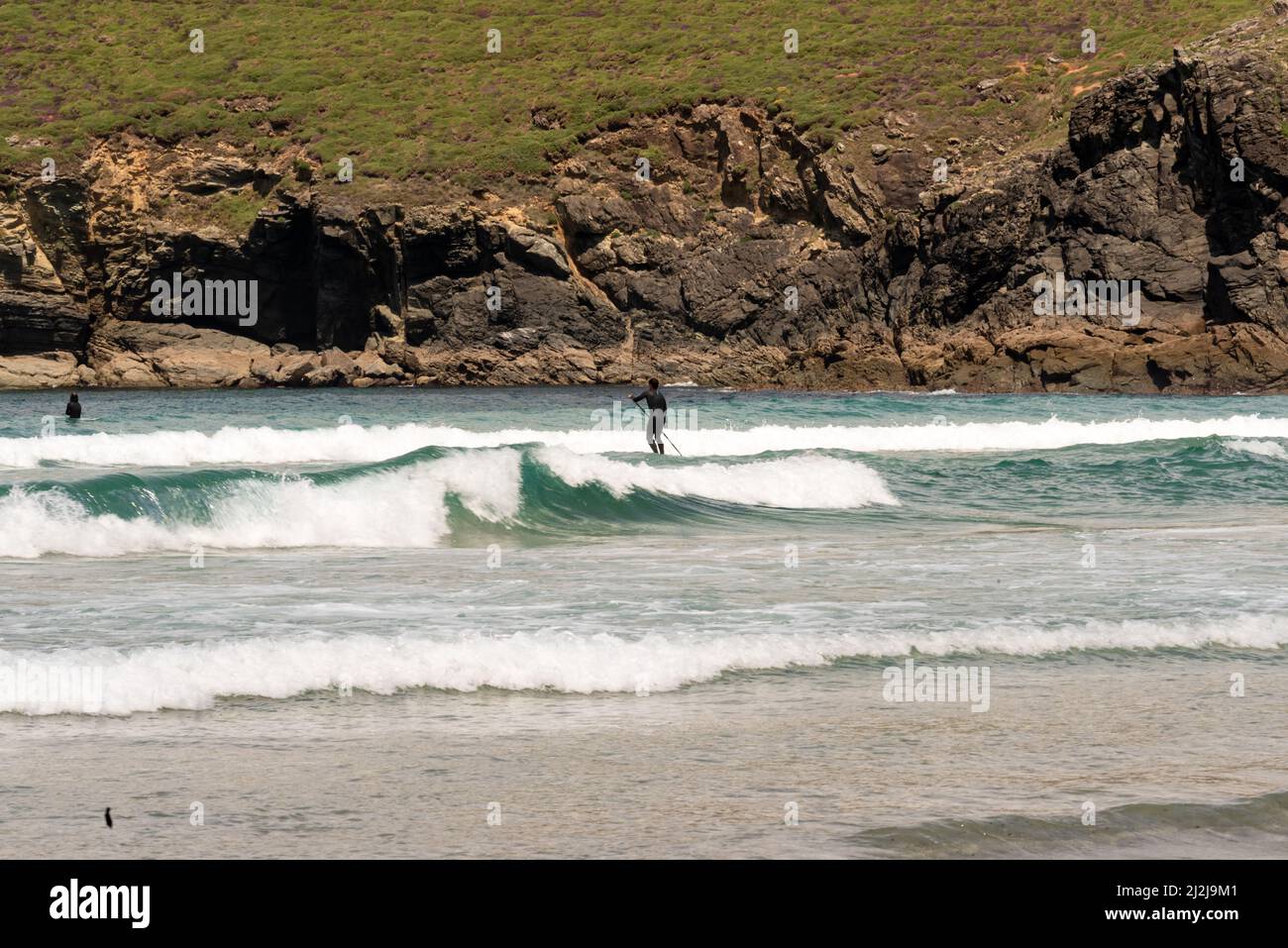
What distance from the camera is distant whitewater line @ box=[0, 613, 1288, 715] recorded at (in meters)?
7.78

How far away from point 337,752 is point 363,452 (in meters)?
24.5

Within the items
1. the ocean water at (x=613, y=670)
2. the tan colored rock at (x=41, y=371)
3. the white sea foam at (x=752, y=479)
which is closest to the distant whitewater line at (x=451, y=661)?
the ocean water at (x=613, y=670)

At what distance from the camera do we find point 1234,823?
5.66m

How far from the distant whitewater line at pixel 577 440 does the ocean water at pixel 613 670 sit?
10.3 meters

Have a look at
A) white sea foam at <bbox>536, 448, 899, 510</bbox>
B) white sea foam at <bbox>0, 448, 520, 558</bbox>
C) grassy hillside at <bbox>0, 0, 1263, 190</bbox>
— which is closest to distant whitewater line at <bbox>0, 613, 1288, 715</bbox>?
white sea foam at <bbox>0, 448, 520, 558</bbox>

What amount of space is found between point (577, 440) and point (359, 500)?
15767 mm

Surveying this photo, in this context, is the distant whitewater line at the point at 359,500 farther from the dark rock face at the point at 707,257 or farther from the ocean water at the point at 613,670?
the dark rock face at the point at 707,257

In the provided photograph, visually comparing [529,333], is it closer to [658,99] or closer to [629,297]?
[629,297]

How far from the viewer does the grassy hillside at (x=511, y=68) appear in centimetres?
7119

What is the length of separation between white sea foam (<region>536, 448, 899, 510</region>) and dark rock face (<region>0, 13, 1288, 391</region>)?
110 ft

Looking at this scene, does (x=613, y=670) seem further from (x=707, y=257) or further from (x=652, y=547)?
(x=707, y=257)

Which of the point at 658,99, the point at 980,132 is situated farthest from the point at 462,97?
the point at 980,132

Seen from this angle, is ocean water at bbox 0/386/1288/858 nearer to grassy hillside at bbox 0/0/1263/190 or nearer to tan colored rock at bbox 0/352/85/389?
tan colored rock at bbox 0/352/85/389

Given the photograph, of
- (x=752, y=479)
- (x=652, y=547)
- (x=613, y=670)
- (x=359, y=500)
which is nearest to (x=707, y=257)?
(x=752, y=479)
